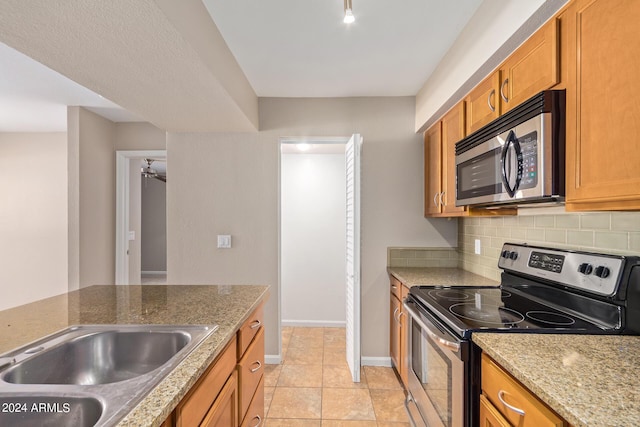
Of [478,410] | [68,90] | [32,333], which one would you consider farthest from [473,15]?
[68,90]

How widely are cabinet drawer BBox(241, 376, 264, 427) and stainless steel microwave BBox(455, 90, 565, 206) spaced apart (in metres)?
1.54

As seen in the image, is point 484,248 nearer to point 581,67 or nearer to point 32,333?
point 581,67

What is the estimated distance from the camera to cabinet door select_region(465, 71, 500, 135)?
5.31 feet

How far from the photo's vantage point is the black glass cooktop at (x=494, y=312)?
4.07ft

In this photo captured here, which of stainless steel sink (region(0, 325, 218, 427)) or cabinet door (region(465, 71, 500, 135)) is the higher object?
cabinet door (region(465, 71, 500, 135))

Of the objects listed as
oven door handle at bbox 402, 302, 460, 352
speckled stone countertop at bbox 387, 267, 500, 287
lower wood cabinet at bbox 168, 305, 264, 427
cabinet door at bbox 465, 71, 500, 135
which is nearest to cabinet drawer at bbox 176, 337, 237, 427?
lower wood cabinet at bbox 168, 305, 264, 427

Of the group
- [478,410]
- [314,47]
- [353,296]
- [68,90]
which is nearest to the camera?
[478,410]

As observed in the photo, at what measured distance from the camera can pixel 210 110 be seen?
7.52ft

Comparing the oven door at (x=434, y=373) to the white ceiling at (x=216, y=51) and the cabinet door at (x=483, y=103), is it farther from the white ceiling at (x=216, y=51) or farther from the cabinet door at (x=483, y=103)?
the white ceiling at (x=216, y=51)

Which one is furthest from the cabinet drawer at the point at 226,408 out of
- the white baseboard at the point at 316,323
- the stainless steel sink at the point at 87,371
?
the white baseboard at the point at 316,323

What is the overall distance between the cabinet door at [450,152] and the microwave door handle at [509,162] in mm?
603

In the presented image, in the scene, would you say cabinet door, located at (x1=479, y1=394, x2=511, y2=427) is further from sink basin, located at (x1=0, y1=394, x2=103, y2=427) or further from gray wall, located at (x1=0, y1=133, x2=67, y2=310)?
gray wall, located at (x1=0, y1=133, x2=67, y2=310)

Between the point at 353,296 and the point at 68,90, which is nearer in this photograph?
the point at 353,296

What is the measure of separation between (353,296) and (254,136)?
1.64 meters
